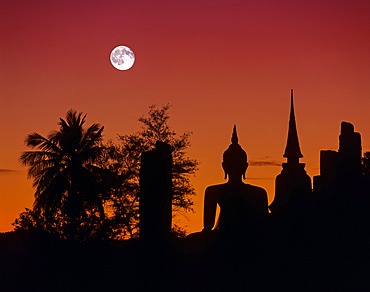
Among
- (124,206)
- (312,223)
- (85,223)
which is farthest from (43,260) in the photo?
(124,206)

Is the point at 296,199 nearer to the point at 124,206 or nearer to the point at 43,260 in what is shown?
the point at 43,260

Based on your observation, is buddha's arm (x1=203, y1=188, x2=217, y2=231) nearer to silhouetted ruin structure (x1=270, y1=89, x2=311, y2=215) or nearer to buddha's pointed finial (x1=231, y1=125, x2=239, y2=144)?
buddha's pointed finial (x1=231, y1=125, x2=239, y2=144)

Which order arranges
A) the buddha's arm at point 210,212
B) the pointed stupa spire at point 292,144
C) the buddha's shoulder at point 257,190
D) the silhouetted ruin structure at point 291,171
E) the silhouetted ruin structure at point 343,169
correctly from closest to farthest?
the buddha's shoulder at point 257,190
the buddha's arm at point 210,212
the silhouetted ruin structure at point 343,169
the silhouetted ruin structure at point 291,171
the pointed stupa spire at point 292,144

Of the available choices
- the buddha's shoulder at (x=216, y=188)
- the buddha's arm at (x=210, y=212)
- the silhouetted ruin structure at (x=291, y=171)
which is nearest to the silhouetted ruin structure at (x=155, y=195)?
the buddha's shoulder at (x=216, y=188)

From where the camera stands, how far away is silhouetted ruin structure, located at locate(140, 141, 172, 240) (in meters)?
19.4

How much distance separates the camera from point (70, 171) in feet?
126

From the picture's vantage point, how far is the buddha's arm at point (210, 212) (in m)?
21.5

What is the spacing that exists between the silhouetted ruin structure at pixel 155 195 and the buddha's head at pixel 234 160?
4.80 feet

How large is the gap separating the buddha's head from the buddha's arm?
95 centimetres

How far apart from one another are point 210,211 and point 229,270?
9.61 ft

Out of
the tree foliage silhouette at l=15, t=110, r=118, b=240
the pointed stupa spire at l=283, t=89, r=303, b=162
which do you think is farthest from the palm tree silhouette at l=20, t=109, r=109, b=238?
the pointed stupa spire at l=283, t=89, r=303, b=162

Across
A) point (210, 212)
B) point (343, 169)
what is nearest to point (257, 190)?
point (210, 212)

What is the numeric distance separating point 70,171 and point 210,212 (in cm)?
1765

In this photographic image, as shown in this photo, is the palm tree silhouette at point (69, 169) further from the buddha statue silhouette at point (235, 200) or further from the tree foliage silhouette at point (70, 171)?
the buddha statue silhouette at point (235, 200)
